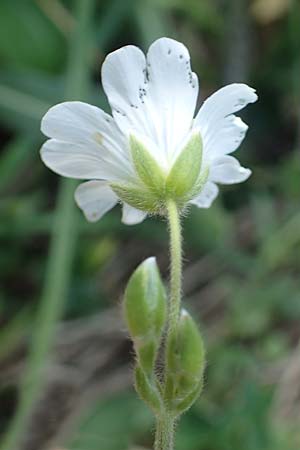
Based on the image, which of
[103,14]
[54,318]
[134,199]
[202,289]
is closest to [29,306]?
[54,318]

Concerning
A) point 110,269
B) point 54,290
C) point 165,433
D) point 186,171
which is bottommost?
point 165,433

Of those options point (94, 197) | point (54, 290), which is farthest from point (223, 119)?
point (54, 290)

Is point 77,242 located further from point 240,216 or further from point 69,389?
point 240,216

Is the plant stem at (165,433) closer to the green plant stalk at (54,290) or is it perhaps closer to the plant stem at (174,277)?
the plant stem at (174,277)

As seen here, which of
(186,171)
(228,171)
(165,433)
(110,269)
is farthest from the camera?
(110,269)

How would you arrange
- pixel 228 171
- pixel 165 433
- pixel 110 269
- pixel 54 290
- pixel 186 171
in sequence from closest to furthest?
pixel 165 433 → pixel 186 171 → pixel 228 171 → pixel 54 290 → pixel 110 269

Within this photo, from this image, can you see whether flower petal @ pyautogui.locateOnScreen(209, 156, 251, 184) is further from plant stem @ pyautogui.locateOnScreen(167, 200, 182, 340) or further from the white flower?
plant stem @ pyautogui.locateOnScreen(167, 200, 182, 340)

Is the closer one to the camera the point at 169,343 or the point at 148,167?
the point at 169,343

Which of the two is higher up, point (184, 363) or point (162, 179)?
point (162, 179)

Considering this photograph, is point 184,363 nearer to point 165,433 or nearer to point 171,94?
point 165,433
